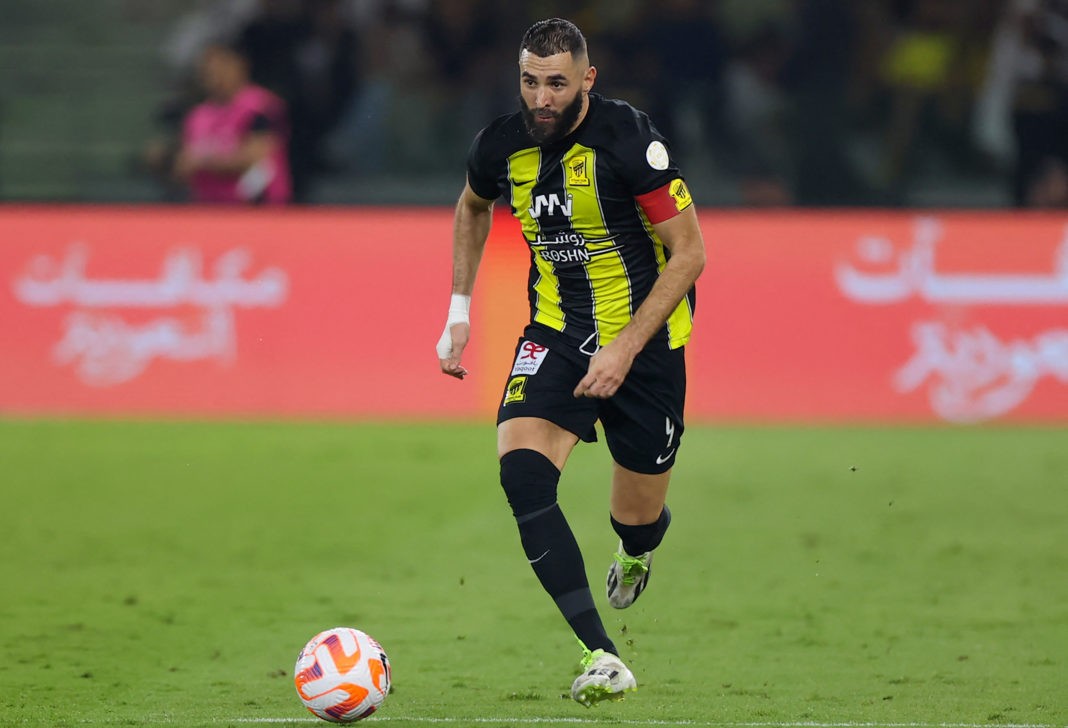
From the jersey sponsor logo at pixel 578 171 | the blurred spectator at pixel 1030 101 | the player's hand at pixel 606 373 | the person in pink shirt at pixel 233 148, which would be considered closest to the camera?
the player's hand at pixel 606 373

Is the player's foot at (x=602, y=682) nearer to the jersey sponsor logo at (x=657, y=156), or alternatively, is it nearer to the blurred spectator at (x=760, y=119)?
the jersey sponsor logo at (x=657, y=156)

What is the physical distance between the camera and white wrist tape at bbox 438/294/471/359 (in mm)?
6492

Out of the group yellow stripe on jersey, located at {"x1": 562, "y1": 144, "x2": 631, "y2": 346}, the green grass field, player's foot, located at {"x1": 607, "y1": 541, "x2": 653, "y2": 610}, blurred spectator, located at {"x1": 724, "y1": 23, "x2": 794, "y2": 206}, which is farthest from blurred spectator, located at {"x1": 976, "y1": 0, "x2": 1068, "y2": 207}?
yellow stripe on jersey, located at {"x1": 562, "y1": 144, "x2": 631, "y2": 346}

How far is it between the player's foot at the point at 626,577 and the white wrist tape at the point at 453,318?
1.23m

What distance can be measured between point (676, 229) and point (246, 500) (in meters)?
5.38

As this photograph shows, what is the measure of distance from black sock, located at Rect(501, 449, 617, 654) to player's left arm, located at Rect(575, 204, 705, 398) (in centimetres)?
31

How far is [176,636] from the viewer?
7.20m

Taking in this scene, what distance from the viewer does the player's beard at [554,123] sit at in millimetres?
6070

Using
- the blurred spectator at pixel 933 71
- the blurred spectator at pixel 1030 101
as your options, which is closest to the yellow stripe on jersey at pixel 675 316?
the blurred spectator at pixel 1030 101

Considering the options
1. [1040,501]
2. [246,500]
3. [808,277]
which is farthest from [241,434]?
[1040,501]

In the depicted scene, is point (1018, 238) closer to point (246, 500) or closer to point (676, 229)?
point (246, 500)

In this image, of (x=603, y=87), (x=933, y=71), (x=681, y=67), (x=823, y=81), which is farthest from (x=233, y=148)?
(x=933, y=71)

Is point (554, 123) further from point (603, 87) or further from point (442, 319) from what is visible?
point (603, 87)

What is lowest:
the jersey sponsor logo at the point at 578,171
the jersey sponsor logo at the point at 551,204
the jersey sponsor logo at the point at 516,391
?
the jersey sponsor logo at the point at 516,391
